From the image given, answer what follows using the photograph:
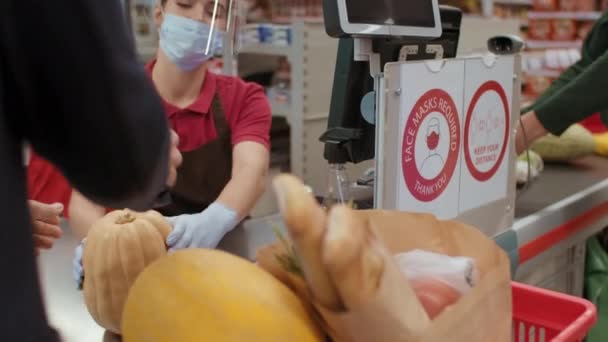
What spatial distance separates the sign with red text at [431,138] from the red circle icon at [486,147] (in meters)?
0.03

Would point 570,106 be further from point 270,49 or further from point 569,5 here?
point 569,5

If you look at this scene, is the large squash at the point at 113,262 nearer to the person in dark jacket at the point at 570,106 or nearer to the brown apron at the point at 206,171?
the brown apron at the point at 206,171

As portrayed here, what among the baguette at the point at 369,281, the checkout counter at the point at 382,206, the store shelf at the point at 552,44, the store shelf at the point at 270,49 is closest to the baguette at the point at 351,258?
the baguette at the point at 369,281

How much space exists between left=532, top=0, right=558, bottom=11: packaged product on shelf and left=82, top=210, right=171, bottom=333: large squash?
3890 millimetres

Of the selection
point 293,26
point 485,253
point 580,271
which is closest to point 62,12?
point 485,253

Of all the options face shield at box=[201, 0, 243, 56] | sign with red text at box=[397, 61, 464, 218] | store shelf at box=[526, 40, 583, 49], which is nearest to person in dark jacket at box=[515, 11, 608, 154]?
sign with red text at box=[397, 61, 464, 218]

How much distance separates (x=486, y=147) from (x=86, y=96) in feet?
3.31

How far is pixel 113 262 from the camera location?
0.85 meters

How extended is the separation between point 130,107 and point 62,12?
90 millimetres

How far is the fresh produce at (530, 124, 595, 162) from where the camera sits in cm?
224

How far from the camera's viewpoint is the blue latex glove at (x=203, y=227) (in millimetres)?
1062

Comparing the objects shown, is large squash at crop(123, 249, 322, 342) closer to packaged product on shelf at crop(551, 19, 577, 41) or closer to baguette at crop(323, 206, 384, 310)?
baguette at crop(323, 206, 384, 310)

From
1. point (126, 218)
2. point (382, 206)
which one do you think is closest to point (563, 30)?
point (382, 206)

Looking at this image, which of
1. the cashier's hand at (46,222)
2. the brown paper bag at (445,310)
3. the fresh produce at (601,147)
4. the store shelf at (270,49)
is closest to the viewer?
the brown paper bag at (445,310)
